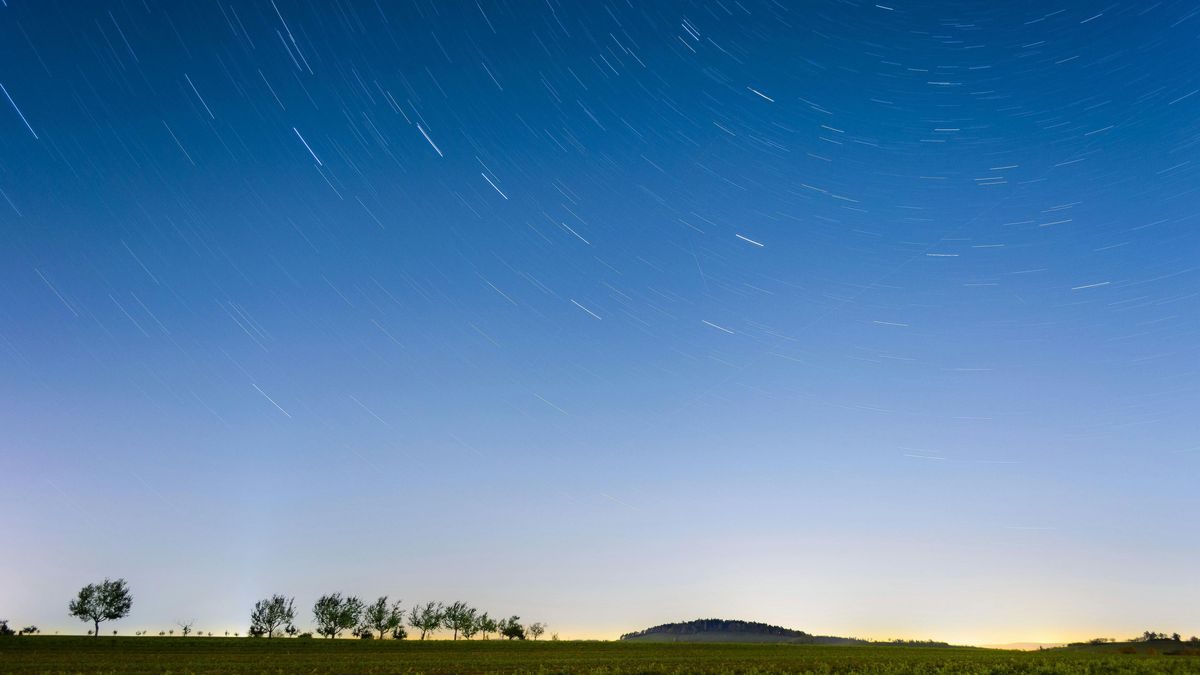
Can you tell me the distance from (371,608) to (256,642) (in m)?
72.5

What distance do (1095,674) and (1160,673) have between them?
4611 mm

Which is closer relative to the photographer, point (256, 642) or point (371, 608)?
point (256, 642)

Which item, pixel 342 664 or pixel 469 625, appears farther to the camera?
pixel 469 625

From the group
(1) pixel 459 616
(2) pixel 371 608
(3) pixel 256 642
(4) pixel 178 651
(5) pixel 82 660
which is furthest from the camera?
(1) pixel 459 616

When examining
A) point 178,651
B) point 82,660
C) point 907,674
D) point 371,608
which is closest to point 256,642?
point 178,651

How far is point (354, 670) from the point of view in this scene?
195 feet

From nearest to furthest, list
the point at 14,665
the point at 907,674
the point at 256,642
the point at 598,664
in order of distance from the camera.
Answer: the point at 907,674 < the point at 14,665 < the point at 598,664 < the point at 256,642

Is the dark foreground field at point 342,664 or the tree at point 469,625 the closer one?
the dark foreground field at point 342,664

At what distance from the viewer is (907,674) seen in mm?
51000

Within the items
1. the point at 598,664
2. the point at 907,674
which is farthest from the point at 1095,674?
the point at 598,664

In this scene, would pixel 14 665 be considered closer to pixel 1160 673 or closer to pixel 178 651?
pixel 178 651

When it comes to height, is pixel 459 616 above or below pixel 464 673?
below

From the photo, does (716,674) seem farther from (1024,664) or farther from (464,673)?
(1024,664)

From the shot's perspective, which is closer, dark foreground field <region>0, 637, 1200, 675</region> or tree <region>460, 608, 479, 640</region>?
dark foreground field <region>0, 637, 1200, 675</region>
